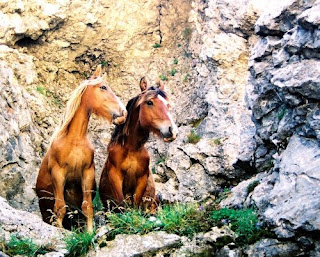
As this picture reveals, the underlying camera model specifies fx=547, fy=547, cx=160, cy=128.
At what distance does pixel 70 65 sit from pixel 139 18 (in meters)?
2.01

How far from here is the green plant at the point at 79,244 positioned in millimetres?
5431

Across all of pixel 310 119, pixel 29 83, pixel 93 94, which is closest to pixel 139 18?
Result: pixel 29 83

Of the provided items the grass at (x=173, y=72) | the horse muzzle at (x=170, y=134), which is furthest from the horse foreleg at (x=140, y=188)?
the grass at (x=173, y=72)

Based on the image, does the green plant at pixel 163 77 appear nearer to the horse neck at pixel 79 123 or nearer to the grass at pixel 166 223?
the horse neck at pixel 79 123

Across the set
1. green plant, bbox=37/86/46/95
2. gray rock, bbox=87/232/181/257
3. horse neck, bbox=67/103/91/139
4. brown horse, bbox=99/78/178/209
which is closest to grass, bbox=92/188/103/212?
brown horse, bbox=99/78/178/209

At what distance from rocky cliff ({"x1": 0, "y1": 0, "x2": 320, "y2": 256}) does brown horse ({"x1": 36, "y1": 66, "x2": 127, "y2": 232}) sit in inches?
72.0

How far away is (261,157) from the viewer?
6.51 metres

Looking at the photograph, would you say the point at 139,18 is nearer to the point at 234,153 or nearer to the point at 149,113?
the point at 234,153

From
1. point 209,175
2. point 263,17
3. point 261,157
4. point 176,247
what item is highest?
point 263,17

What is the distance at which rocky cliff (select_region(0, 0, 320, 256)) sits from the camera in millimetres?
5344

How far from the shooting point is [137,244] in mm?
5398

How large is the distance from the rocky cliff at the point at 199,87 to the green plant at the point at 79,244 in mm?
1331

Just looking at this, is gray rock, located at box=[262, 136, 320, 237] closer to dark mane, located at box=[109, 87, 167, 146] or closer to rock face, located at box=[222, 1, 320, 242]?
rock face, located at box=[222, 1, 320, 242]

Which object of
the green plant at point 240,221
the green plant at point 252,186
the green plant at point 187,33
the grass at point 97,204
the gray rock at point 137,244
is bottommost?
the grass at point 97,204
